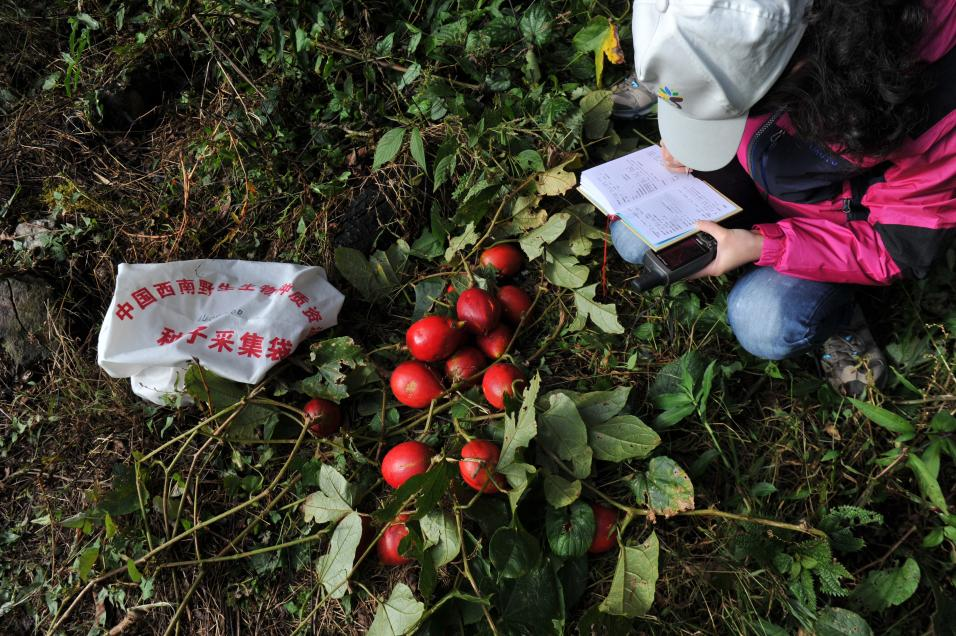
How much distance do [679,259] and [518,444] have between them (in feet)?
2.33

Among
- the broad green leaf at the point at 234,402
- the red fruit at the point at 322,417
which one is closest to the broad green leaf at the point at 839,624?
the red fruit at the point at 322,417

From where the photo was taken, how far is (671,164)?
1995mm

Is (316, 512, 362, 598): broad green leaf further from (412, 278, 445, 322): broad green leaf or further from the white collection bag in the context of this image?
(412, 278, 445, 322): broad green leaf

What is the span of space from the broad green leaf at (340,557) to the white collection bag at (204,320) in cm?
52

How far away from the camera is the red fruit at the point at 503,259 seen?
2.03 metres

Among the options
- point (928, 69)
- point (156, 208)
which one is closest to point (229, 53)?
point (156, 208)

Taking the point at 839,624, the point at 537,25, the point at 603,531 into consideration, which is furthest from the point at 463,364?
the point at 537,25

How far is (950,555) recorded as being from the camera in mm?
1662

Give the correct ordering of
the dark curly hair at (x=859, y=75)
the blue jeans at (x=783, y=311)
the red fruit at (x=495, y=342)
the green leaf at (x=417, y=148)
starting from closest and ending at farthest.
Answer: the dark curly hair at (x=859, y=75) < the blue jeans at (x=783, y=311) < the red fruit at (x=495, y=342) < the green leaf at (x=417, y=148)

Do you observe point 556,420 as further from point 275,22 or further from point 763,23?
point 275,22

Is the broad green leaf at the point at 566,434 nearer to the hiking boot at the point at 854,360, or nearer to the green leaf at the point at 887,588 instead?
the green leaf at the point at 887,588

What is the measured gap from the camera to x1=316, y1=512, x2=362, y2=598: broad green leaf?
5.30ft

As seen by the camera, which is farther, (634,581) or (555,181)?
(555,181)

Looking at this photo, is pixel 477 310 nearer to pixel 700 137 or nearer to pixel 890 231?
pixel 700 137
